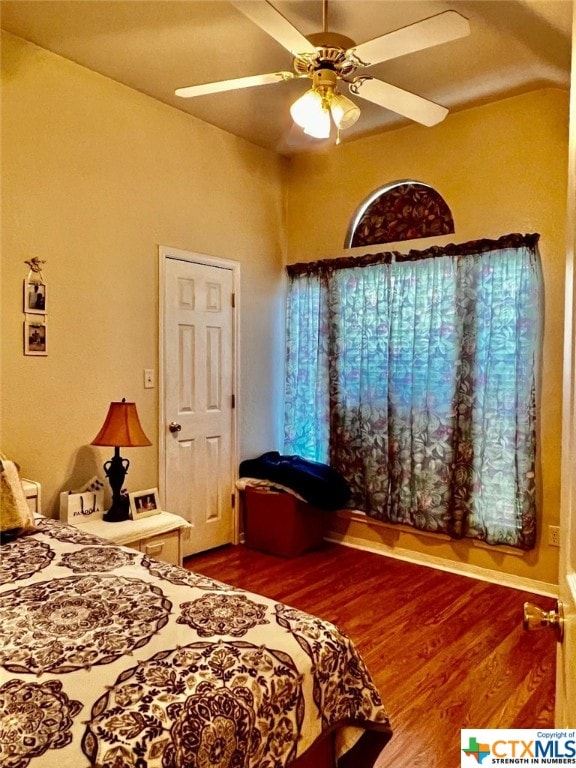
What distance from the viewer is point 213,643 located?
4.35 feet

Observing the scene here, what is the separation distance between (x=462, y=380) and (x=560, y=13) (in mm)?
1918

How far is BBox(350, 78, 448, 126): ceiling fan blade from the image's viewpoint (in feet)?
7.57

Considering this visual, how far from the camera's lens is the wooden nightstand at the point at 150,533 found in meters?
2.77

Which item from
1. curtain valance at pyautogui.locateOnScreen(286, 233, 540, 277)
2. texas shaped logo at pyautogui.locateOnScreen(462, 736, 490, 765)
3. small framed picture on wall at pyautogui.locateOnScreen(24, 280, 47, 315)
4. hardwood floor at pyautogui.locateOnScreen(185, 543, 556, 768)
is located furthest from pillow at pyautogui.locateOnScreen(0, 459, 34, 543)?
curtain valance at pyautogui.locateOnScreen(286, 233, 540, 277)

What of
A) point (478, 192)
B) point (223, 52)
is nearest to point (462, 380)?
point (478, 192)

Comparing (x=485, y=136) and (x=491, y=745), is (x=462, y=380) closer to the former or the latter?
(x=485, y=136)

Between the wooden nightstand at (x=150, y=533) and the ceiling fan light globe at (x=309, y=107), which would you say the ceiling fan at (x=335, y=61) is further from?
the wooden nightstand at (x=150, y=533)

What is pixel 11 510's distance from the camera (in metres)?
2.15

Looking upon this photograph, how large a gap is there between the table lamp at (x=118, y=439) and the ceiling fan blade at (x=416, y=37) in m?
2.04

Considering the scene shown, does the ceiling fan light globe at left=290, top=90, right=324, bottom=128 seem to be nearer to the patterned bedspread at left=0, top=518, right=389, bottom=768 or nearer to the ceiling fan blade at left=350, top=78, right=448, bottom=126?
the ceiling fan blade at left=350, top=78, right=448, bottom=126

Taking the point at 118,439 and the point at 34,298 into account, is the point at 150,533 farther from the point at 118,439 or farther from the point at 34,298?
the point at 34,298

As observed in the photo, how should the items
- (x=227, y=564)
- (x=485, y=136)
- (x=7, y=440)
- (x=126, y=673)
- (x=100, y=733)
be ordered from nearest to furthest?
(x=100, y=733)
(x=126, y=673)
(x=7, y=440)
(x=485, y=136)
(x=227, y=564)

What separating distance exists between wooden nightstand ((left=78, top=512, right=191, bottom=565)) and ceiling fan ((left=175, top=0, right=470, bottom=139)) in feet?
7.04

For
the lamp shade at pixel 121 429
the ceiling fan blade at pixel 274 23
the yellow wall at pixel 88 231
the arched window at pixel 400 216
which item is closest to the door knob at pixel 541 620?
the ceiling fan blade at pixel 274 23
